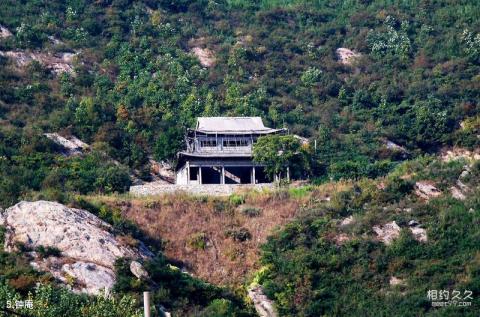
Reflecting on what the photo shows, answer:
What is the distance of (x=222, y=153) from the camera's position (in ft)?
229

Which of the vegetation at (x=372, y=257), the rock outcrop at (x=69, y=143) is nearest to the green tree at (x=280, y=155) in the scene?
the vegetation at (x=372, y=257)

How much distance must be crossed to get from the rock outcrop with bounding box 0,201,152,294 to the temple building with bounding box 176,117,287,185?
15.6 meters

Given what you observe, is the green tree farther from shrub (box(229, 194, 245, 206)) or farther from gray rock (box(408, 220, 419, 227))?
gray rock (box(408, 220, 419, 227))

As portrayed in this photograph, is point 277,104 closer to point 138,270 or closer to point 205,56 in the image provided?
point 205,56

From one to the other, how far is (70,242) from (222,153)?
20304 millimetres

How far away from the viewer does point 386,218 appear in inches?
2277

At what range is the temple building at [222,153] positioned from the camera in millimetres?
69438

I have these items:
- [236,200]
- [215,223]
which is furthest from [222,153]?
[215,223]

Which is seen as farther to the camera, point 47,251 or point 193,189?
point 193,189

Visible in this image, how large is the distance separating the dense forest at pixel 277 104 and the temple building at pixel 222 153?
1.79 metres

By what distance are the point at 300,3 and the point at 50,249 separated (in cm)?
6751

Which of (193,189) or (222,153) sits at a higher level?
(222,153)

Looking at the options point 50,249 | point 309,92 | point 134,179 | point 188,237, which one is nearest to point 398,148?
point 309,92

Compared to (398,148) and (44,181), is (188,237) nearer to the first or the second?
(44,181)
